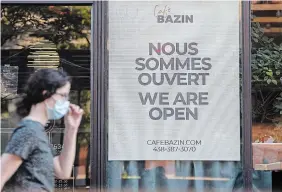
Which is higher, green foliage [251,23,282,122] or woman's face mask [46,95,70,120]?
green foliage [251,23,282,122]

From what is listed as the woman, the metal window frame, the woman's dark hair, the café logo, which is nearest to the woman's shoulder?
the woman

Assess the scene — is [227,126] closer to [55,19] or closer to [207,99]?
[207,99]

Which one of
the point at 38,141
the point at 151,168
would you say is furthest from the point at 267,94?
the point at 38,141

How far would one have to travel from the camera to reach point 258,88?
5.77m

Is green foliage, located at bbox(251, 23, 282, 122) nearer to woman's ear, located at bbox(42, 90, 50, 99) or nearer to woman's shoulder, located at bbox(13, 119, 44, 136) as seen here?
woman's ear, located at bbox(42, 90, 50, 99)

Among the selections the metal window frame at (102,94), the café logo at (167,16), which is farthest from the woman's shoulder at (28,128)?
the café logo at (167,16)

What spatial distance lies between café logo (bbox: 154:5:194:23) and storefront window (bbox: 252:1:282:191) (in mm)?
701

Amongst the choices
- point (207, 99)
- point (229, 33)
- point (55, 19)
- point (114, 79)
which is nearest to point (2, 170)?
point (114, 79)

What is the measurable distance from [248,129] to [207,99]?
1.68 feet

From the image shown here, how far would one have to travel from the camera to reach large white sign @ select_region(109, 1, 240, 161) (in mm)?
5527

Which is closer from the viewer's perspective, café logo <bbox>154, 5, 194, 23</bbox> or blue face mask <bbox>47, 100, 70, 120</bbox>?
blue face mask <bbox>47, 100, 70, 120</bbox>

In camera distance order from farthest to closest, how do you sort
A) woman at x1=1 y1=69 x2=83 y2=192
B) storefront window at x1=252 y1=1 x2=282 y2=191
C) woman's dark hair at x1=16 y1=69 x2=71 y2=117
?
1. storefront window at x1=252 y1=1 x2=282 y2=191
2. woman's dark hair at x1=16 y1=69 x2=71 y2=117
3. woman at x1=1 y1=69 x2=83 y2=192

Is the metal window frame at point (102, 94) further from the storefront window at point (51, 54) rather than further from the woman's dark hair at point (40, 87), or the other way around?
the woman's dark hair at point (40, 87)

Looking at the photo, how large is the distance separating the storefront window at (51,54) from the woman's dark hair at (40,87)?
90.0 inches
